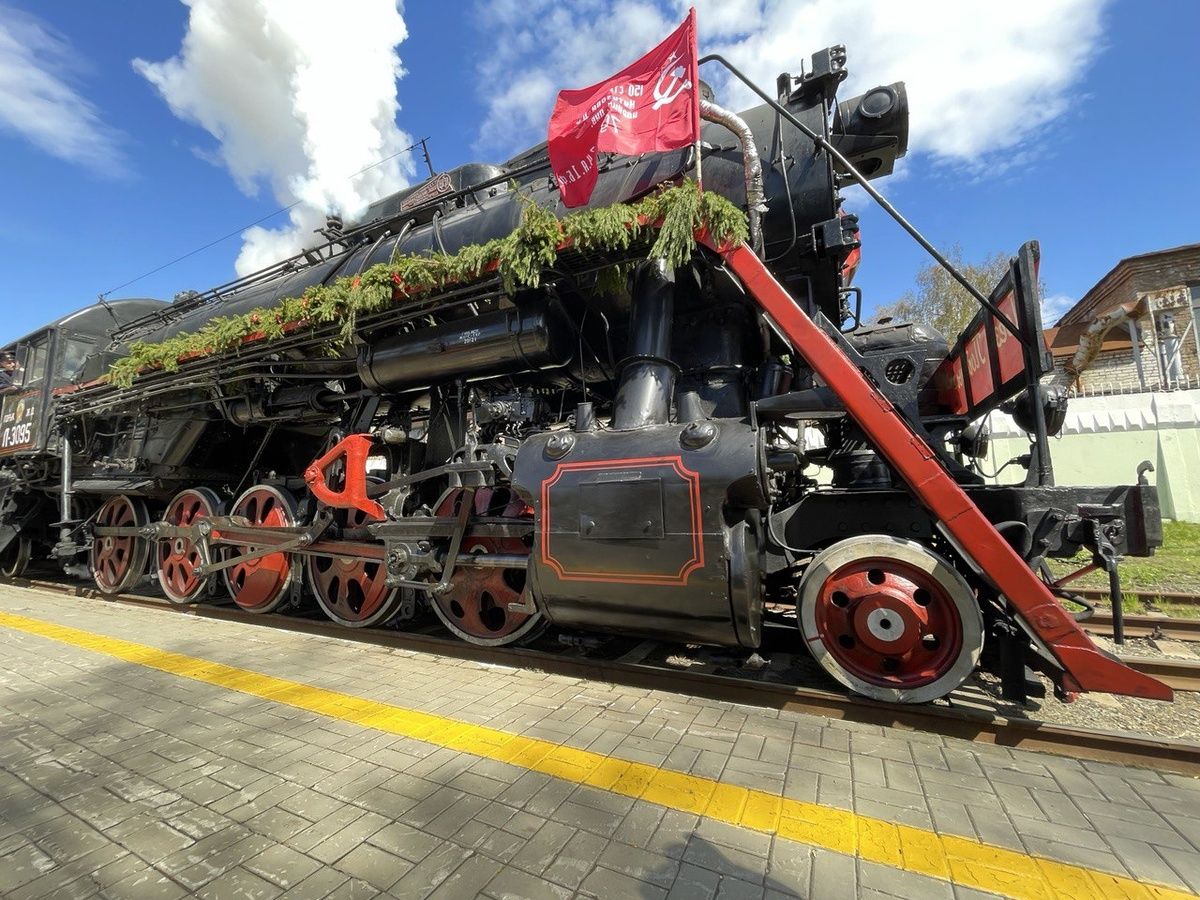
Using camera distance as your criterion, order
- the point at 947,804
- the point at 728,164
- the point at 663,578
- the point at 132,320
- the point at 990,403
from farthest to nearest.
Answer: the point at 132,320 → the point at 728,164 → the point at 990,403 → the point at 663,578 → the point at 947,804

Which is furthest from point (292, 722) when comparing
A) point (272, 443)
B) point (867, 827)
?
point (272, 443)

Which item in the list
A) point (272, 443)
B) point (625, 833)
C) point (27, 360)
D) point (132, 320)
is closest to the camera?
point (625, 833)

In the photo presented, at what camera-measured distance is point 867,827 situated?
2049mm

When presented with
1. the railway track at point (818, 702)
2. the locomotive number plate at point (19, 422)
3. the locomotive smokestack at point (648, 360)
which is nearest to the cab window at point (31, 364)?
the locomotive number plate at point (19, 422)

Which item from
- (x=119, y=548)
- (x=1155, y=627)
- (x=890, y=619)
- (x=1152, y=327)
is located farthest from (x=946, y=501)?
(x=1152, y=327)

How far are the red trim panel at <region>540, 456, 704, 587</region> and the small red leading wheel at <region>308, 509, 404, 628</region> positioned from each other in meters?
2.20

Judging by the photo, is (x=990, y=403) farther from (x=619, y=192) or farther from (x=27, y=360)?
(x=27, y=360)

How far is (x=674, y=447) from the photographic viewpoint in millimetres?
3105

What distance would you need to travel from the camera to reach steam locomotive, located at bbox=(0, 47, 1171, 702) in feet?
9.57

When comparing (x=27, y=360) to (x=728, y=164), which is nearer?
(x=728, y=164)

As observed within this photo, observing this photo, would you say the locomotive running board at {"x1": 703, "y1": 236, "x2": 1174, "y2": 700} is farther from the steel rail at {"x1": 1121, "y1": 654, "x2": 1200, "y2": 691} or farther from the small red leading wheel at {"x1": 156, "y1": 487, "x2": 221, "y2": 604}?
the small red leading wheel at {"x1": 156, "y1": 487, "x2": 221, "y2": 604}

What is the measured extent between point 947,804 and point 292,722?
3.30m

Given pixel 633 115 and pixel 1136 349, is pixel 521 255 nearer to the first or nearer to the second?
pixel 633 115

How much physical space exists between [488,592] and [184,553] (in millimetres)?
4654
